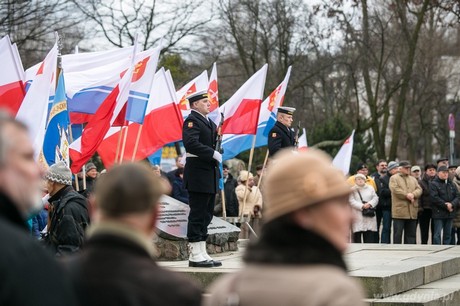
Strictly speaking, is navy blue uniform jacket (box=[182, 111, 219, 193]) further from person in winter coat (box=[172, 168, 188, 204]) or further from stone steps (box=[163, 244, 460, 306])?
person in winter coat (box=[172, 168, 188, 204])

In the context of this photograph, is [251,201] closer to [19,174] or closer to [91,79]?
[91,79]

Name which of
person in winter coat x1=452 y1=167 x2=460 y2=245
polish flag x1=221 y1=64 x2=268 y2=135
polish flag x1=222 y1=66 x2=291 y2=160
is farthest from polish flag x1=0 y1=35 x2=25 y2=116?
person in winter coat x1=452 y1=167 x2=460 y2=245

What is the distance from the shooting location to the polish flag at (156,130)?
16297mm

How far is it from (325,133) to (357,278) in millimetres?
26977

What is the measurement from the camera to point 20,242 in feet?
10.7

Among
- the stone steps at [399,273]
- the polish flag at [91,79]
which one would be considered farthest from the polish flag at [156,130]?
the stone steps at [399,273]

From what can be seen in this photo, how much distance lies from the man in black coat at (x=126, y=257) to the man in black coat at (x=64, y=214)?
14.6 feet

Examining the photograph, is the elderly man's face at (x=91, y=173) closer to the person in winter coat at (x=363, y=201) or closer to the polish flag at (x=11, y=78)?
the polish flag at (x=11, y=78)

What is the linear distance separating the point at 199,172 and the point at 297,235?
7625mm

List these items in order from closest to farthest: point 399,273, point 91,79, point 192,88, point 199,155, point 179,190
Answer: point 399,273
point 199,155
point 91,79
point 192,88
point 179,190

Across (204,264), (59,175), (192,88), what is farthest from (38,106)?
(192,88)

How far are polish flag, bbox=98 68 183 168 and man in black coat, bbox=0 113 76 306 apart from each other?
12754mm

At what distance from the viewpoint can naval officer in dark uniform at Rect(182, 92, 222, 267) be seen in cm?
1101

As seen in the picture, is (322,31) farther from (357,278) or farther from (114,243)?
(114,243)
